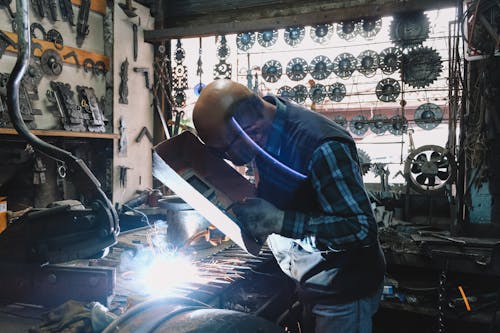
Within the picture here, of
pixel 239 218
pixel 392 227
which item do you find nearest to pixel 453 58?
pixel 392 227

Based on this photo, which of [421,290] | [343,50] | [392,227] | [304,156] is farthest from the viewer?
[343,50]

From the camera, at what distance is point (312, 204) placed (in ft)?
5.38

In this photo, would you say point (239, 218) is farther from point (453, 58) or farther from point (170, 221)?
point (453, 58)

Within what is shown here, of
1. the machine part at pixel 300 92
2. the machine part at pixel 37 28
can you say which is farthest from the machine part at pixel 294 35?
the machine part at pixel 37 28

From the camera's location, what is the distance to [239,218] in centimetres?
146

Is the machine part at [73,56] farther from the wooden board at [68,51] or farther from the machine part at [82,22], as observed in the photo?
the machine part at [82,22]

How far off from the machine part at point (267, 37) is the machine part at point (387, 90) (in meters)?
1.81

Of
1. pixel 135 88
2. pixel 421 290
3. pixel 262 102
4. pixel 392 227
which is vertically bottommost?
pixel 421 290

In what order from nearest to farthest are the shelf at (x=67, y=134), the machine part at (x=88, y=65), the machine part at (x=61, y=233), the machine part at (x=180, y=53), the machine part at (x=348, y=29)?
the machine part at (x=61, y=233)
the shelf at (x=67, y=134)
the machine part at (x=88, y=65)
the machine part at (x=348, y=29)
the machine part at (x=180, y=53)

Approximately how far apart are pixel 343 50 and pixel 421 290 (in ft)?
12.2

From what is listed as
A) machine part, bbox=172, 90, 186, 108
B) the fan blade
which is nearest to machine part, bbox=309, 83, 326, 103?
the fan blade

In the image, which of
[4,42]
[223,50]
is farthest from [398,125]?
[4,42]

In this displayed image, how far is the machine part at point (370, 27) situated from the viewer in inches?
224

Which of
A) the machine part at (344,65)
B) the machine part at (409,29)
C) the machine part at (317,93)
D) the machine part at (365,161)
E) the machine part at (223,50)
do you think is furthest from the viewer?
the machine part at (223,50)
